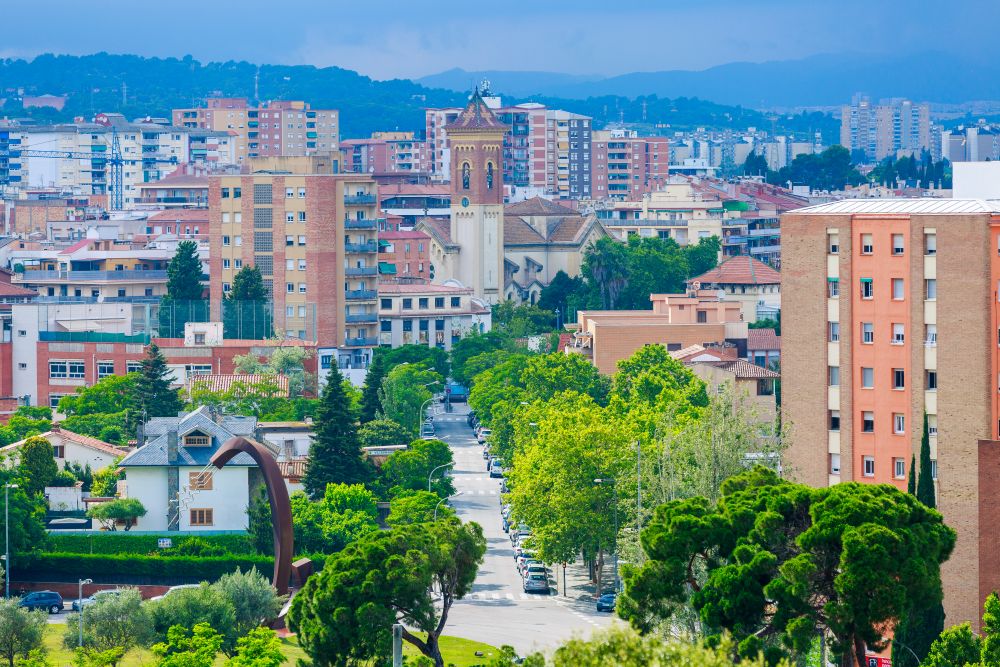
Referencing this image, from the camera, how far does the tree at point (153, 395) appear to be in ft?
353

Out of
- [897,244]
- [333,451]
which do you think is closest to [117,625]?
[897,244]

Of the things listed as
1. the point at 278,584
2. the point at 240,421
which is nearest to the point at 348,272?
the point at 240,421

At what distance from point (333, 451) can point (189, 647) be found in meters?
27.9

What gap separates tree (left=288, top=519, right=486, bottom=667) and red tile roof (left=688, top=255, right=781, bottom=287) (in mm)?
100305

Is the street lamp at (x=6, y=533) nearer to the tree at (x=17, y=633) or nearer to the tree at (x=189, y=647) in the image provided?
the tree at (x=17, y=633)

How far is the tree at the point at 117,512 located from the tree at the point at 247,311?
178 feet

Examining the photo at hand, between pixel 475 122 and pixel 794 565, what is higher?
Answer: pixel 475 122

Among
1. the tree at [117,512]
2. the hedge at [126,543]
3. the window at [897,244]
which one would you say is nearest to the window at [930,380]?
the window at [897,244]

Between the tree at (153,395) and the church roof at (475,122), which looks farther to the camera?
the church roof at (475,122)

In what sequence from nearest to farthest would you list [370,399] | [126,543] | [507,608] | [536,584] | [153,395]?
1. [507,608]
2. [536,584]
3. [126,543]
4. [153,395]
5. [370,399]

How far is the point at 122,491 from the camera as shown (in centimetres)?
8819

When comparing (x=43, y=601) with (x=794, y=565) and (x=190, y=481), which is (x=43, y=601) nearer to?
(x=190, y=481)

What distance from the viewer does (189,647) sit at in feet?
208

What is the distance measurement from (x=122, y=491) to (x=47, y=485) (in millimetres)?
4789
